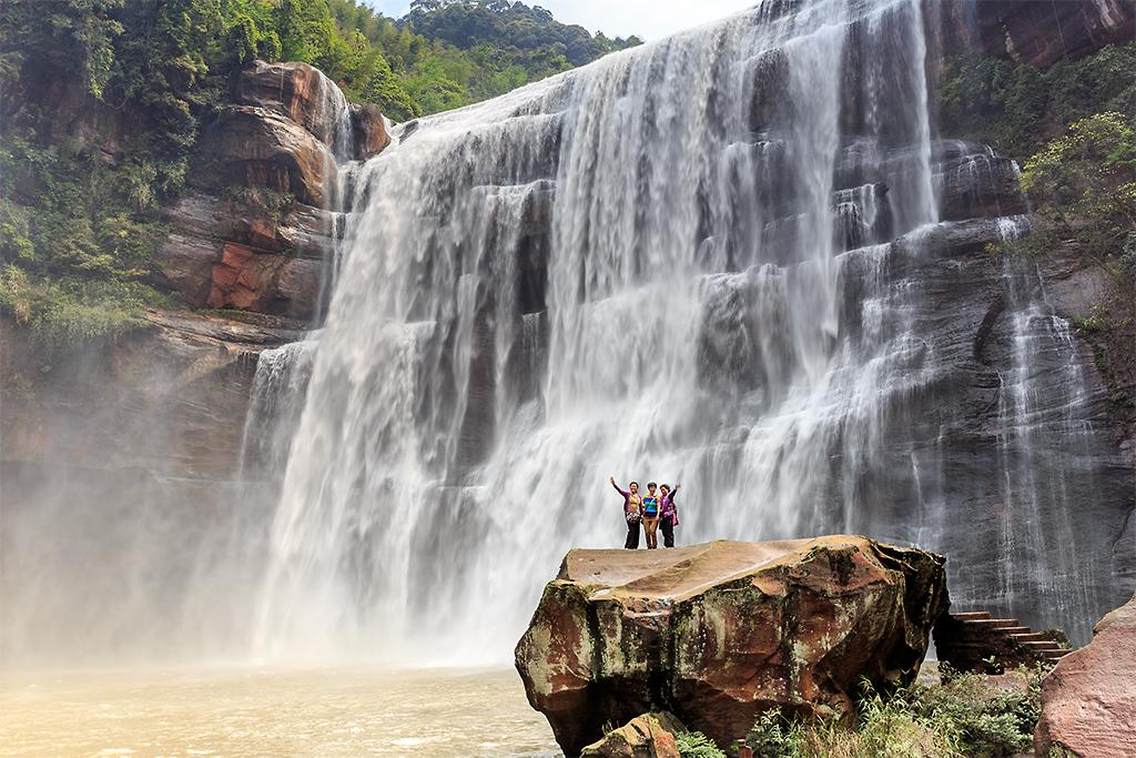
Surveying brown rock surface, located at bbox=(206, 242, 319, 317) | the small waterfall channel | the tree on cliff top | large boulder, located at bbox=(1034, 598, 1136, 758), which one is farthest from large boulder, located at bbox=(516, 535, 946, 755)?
the tree on cliff top

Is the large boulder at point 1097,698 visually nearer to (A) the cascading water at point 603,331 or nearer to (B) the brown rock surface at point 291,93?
(A) the cascading water at point 603,331

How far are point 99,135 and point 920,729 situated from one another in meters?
30.9

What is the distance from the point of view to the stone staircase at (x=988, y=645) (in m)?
9.66

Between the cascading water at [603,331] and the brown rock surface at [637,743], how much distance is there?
10.8 m

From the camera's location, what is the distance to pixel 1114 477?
15680 millimetres

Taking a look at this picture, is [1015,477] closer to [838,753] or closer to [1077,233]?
[1077,233]

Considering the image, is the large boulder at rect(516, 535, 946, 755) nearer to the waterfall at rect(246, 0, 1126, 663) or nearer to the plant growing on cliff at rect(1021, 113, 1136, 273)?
the waterfall at rect(246, 0, 1126, 663)

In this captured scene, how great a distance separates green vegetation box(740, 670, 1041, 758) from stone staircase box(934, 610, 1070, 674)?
1.19m

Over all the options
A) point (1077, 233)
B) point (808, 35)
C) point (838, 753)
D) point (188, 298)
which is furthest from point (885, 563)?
point (188, 298)

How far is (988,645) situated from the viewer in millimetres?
9922

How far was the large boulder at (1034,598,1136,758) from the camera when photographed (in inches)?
239

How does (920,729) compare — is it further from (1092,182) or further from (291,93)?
(291,93)

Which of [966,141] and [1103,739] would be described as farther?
[966,141]

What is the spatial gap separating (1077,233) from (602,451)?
10.9 m
